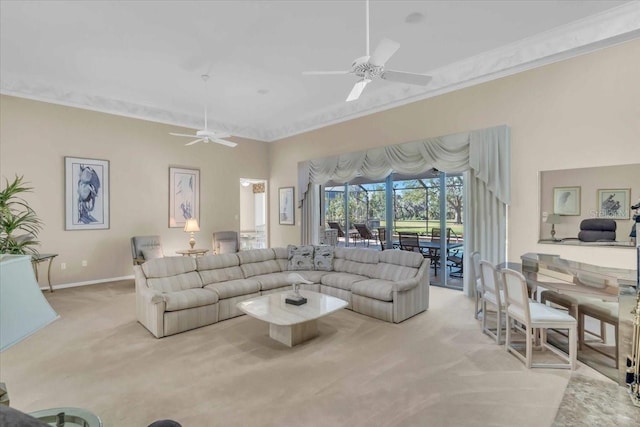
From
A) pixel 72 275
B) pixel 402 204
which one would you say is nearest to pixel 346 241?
pixel 402 204

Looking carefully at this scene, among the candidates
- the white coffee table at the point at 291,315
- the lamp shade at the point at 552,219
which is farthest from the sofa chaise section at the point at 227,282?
the lamp shade at the point at 552,219

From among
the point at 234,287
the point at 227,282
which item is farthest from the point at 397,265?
the point at 227,282

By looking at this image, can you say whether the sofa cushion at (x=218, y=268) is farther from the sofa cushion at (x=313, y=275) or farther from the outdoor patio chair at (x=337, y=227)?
the outdoor patio chair at (x=337, y=227)

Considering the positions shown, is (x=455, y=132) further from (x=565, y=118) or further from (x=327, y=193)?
(x=327, y=193)

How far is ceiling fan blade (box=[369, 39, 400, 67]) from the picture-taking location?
265 cm

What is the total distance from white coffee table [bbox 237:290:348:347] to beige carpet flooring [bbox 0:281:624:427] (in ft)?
0.42

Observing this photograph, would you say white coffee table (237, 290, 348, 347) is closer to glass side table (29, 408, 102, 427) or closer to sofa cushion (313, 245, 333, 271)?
sofa cushion (313, 245, 333, 271)

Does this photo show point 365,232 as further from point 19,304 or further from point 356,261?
point 19,304

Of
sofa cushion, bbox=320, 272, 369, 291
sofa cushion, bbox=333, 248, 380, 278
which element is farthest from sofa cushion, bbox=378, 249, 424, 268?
sofa cushion, bbox=320, 272, 369, 291

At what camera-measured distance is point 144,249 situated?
6152mm

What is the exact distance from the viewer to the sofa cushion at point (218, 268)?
451 centimetres

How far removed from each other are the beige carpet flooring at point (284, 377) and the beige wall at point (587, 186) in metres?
1.80

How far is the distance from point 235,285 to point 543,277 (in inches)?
146

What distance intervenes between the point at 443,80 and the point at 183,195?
581cm
